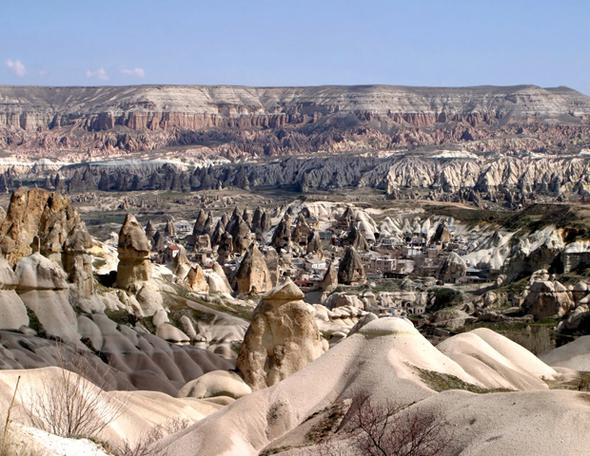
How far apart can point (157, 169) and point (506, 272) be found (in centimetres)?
A: 12266

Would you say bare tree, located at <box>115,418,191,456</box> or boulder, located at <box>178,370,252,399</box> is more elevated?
bare tree, located at <box>115,418,191,456</box>

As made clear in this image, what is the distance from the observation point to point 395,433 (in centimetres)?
1928

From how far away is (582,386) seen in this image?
29.5 m

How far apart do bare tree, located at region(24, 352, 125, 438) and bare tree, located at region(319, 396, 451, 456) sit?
4.51 metres

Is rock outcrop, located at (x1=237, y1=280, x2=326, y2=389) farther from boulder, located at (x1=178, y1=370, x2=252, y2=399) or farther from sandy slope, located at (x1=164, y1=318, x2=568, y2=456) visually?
sandy slope, located at (x1=164, y1=318, x2=568, y2=456)

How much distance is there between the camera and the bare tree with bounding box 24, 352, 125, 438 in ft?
69.0

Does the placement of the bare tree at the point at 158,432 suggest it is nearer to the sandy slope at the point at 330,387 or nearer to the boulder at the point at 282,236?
the sandy slope at the point at 330,387

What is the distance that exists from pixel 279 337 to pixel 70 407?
378 inches

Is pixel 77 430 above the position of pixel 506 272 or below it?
above

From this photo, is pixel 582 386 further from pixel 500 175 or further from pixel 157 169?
pixel 157 169

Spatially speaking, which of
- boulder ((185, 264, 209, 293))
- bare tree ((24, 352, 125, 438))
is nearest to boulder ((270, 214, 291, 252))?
boulder ((185, 264, 209, 293))

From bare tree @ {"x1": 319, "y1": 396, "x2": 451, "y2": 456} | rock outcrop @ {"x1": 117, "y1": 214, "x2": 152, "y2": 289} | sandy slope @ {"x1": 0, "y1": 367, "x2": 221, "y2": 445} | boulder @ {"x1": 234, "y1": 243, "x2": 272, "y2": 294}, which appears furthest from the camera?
A: boulder @ {"x1": 234, "y1": 243, "x2": 272, "y2": 294}

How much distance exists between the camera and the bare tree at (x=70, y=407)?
2103 cm

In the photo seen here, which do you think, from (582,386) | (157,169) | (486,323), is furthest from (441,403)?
(157,169)
